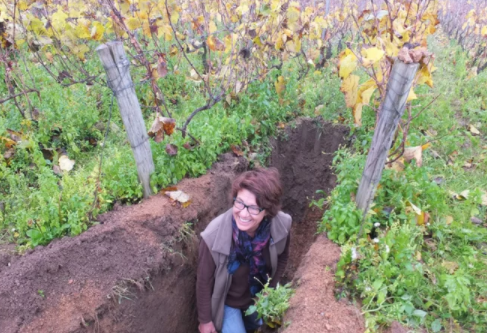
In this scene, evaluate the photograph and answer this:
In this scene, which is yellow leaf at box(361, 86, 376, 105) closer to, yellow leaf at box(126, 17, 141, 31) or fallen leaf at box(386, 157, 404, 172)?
fallen leaf at box(386, 157, 404, 172)

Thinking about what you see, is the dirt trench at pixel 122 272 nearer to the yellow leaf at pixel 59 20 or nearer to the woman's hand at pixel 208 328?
the woman's hand at pixel 208 328

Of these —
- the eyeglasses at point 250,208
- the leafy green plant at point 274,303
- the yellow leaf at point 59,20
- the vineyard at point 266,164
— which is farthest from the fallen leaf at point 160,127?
the yellow leaf at point 59,20

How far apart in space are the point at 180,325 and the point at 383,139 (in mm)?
2383

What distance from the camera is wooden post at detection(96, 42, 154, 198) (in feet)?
7.39

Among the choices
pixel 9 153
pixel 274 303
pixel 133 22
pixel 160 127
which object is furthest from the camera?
pixel 133 22

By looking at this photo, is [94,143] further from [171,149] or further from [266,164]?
[266,164]

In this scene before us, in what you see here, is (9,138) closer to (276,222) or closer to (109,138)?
(109,138)

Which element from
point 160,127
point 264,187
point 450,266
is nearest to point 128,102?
point 160,127

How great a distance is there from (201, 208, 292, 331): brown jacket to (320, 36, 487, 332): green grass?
1.30ft

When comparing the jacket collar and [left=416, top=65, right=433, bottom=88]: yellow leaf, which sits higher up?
[left=416, top=65, right=433, bottom=88]: yellow leaf

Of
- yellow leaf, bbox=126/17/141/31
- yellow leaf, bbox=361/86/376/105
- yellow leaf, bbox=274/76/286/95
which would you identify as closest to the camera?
Result: yellow leaf, bbox=361/86/376/105

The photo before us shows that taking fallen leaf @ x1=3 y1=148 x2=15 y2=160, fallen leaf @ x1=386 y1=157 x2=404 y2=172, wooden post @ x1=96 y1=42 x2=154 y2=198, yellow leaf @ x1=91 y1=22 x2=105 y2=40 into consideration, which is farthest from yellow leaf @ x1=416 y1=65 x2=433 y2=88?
fallen leaf @ x1=3 y1=148 x2=15 y2=160

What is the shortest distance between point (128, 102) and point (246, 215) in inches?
49.6

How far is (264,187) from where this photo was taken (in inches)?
87.8
